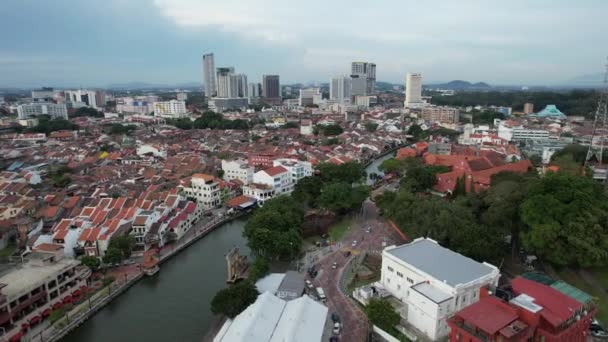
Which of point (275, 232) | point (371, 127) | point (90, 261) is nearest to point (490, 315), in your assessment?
point (275, 232)

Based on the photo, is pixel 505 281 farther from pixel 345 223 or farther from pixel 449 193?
pixel 449 193

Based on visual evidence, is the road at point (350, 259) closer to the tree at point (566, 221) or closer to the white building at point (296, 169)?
the white building at point (296, 169)

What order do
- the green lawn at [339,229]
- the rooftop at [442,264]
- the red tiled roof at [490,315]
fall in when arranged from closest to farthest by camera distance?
the red tiled roof at [490,315]
the rooftop at [442,264]
the green lawn at [339,229]

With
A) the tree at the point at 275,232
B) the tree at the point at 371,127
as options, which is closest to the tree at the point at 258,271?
the tree at the point at 275,232

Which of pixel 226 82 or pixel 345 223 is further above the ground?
pixel 226 82

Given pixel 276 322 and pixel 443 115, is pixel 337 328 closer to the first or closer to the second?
pixel 276 322

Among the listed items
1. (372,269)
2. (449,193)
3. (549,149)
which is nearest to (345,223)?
(372,269)

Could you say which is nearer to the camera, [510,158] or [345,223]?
[345,223]

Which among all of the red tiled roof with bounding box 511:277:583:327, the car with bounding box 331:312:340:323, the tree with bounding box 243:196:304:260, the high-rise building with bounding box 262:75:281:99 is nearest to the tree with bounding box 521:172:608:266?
the red tiled roof with bounding box 511:277:583:327
